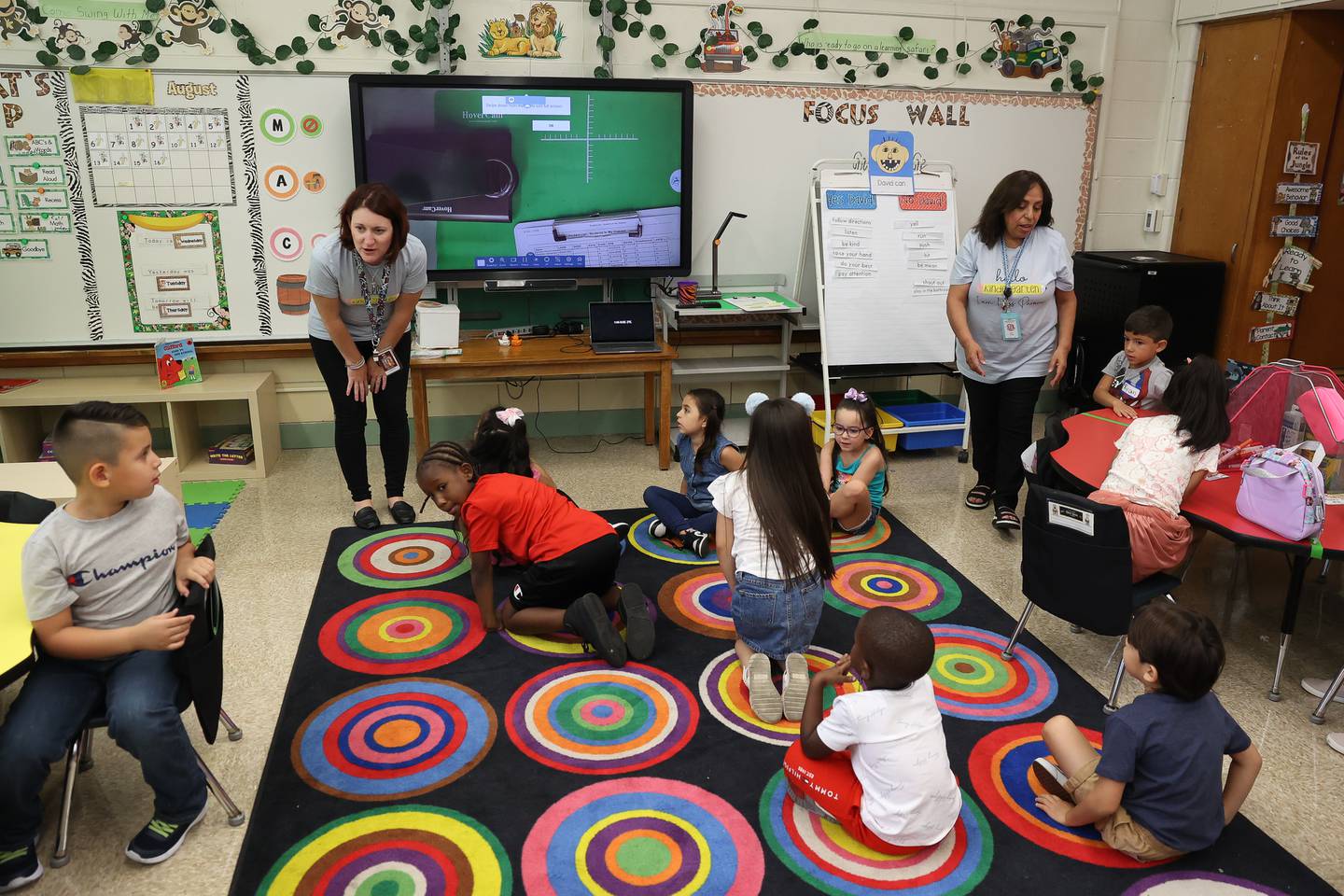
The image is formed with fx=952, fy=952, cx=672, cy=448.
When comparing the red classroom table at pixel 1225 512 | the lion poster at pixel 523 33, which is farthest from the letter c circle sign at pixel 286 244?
the red classroom table at pixel 1225 512

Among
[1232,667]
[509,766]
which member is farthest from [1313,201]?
[509,766]

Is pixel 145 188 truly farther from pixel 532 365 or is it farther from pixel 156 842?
pixel 156 842

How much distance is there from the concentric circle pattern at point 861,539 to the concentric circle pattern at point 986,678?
2.21 ft

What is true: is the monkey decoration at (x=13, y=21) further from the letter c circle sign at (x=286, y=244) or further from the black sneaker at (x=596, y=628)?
the black sneaker at (x=596, y=628)

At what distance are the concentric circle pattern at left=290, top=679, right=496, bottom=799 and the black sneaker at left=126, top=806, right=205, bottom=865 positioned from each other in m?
0.30

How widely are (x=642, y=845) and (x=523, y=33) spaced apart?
3735mm

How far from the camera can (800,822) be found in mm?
2145

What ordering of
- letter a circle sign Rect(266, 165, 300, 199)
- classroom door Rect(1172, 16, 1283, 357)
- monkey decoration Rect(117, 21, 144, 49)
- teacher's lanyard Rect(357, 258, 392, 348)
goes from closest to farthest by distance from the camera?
1. teacher's lanyard Rect(357, 258, 392, 348)
2. monkey decoration Rect(117, 21, 144, 49)
3. letter a circle sign Rect(266, 165, 300, 199)
4. classroom door Rect(1172, 16, 1283, 357)

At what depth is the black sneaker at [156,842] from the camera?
6.63 ft

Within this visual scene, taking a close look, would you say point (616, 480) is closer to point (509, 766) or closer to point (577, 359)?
point (577, 359)

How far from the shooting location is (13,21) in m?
4.06

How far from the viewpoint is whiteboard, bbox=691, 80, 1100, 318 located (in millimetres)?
4750

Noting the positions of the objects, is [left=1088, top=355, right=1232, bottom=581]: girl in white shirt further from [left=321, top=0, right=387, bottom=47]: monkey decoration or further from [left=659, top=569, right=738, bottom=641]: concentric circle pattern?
[left=321, top=0, right=387, bottom=47]: monkey decoration

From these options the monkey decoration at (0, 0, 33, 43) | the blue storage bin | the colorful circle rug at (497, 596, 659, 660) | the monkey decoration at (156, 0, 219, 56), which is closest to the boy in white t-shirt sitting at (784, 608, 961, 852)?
the colorful circle rug at (497, 596, 659, 660)
